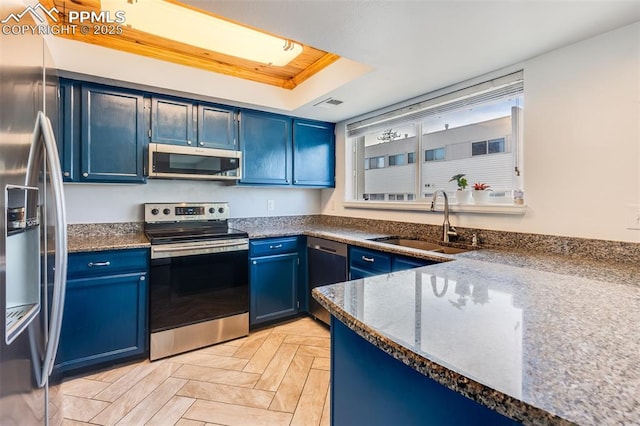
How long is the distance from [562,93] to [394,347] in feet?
6.54

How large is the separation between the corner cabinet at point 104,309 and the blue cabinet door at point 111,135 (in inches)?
26.1

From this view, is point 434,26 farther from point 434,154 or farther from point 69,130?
point 69,130

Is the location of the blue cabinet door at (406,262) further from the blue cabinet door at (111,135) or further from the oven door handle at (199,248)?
the blue cabinet door at (111,135)

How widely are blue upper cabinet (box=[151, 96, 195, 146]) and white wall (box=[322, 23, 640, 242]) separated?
2.60 meters

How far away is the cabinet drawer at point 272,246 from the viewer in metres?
2.75

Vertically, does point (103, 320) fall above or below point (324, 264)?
below

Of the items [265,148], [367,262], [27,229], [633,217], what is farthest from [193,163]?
[633,217]

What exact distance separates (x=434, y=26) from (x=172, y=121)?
213 cm

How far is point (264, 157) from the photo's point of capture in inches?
122

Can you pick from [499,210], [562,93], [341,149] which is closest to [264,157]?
[341,149]

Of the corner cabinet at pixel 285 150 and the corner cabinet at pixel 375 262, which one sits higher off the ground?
the corner cabinet at pixel 285 150

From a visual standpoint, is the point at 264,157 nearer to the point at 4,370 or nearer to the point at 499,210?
the point at 499,210

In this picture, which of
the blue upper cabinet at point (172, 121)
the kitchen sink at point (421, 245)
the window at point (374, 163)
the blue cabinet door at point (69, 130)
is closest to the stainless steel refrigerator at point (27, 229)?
the blue cabinet door at point (69, 130)

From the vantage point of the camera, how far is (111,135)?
93.0 inches
